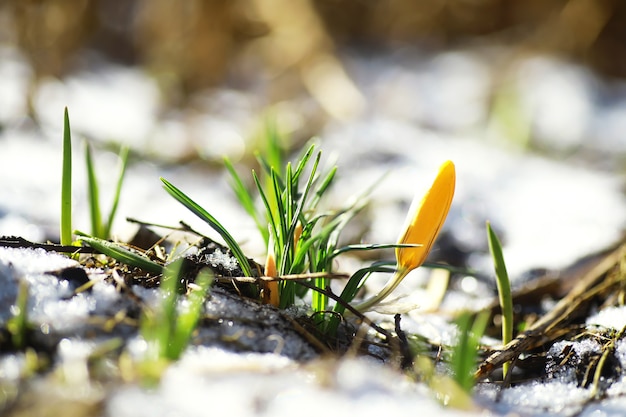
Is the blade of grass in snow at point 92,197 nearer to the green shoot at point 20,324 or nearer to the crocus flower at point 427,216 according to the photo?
the green shoot at point 20,324

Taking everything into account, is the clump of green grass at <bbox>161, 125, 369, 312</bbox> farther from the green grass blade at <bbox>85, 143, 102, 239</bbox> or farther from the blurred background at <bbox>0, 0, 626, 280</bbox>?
the blurred background at <bbox>0, 0, 626, 280</bbox>

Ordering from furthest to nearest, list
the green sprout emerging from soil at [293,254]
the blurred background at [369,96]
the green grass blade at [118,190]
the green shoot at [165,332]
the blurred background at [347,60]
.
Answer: the blurred background at [347,60]
the blurred background at [369,96]
the green grass blade at [118,190]
the green sprout emerging from soil at [293,254]
the green shoot at [165,332]

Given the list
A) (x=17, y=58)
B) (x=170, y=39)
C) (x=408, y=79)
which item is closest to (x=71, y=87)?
(x=17, y=58)

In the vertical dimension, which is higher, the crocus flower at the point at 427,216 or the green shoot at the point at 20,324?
the crocus flower at the point at 427,216

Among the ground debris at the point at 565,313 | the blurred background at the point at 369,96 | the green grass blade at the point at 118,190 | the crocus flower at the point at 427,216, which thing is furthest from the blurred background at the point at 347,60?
the crocus flower at the point at 427,216

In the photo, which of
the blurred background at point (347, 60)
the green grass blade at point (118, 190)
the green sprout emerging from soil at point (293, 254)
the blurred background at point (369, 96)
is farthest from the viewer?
the blurred background at point (347, 60)

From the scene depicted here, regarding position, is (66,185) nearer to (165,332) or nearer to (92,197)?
(92,197)

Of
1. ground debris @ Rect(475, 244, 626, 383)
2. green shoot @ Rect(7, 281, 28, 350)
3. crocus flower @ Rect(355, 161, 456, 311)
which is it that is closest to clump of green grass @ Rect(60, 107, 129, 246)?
green shoot @ Rect(7, 281, 28, 350)

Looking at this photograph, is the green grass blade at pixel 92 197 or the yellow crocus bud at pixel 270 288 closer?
the yellow crocus bud at pixel 270 288
